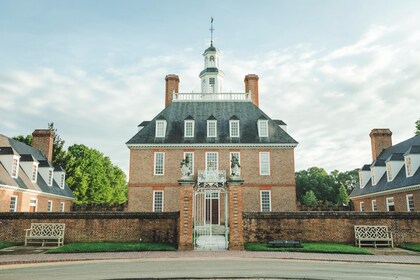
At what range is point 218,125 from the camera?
31.2m

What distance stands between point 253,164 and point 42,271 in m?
20.1

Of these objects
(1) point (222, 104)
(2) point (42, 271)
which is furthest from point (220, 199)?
(2) point (42, 271)

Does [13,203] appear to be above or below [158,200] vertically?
below

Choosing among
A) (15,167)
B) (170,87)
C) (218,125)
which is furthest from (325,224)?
(15,167)

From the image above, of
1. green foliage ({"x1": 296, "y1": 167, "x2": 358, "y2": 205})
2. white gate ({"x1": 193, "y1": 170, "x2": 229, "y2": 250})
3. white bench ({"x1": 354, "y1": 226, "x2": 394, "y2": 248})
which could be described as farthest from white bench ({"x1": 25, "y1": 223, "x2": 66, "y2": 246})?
green foliage ({"x1": 296, "y1": 167, "x2": 358, "y2": 205})

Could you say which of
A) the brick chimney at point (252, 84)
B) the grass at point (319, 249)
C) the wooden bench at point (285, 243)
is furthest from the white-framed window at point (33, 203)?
the brick chimney at point (252, 84)

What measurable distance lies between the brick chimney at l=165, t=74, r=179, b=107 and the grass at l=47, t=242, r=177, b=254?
18703 mm

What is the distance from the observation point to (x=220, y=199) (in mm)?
28562

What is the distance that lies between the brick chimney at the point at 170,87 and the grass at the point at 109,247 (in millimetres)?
18703

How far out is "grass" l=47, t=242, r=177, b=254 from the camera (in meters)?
16.1

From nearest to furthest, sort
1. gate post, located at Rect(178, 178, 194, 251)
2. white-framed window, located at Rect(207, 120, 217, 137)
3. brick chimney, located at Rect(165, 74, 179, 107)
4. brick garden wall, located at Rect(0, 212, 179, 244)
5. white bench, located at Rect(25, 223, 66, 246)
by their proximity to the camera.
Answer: gate post, located at Rect(178, 178, 194, 251)
white bench, located at Rect(25, 223, 66, 246)
brick garden wall, located at Rect(0, 212, 179, 244)
white-framed window, located at Rect(207, 120, 217, 137)
brick chimney, located at Rect(165, 74, 179, 107)

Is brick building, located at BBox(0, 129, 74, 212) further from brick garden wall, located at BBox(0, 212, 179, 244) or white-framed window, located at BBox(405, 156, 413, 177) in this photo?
white-framed window, located at BBox(405, 156, 413, 177)

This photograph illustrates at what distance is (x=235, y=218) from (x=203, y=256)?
2.84 m

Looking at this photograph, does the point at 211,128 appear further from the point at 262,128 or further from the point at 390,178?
the point at 390,178
